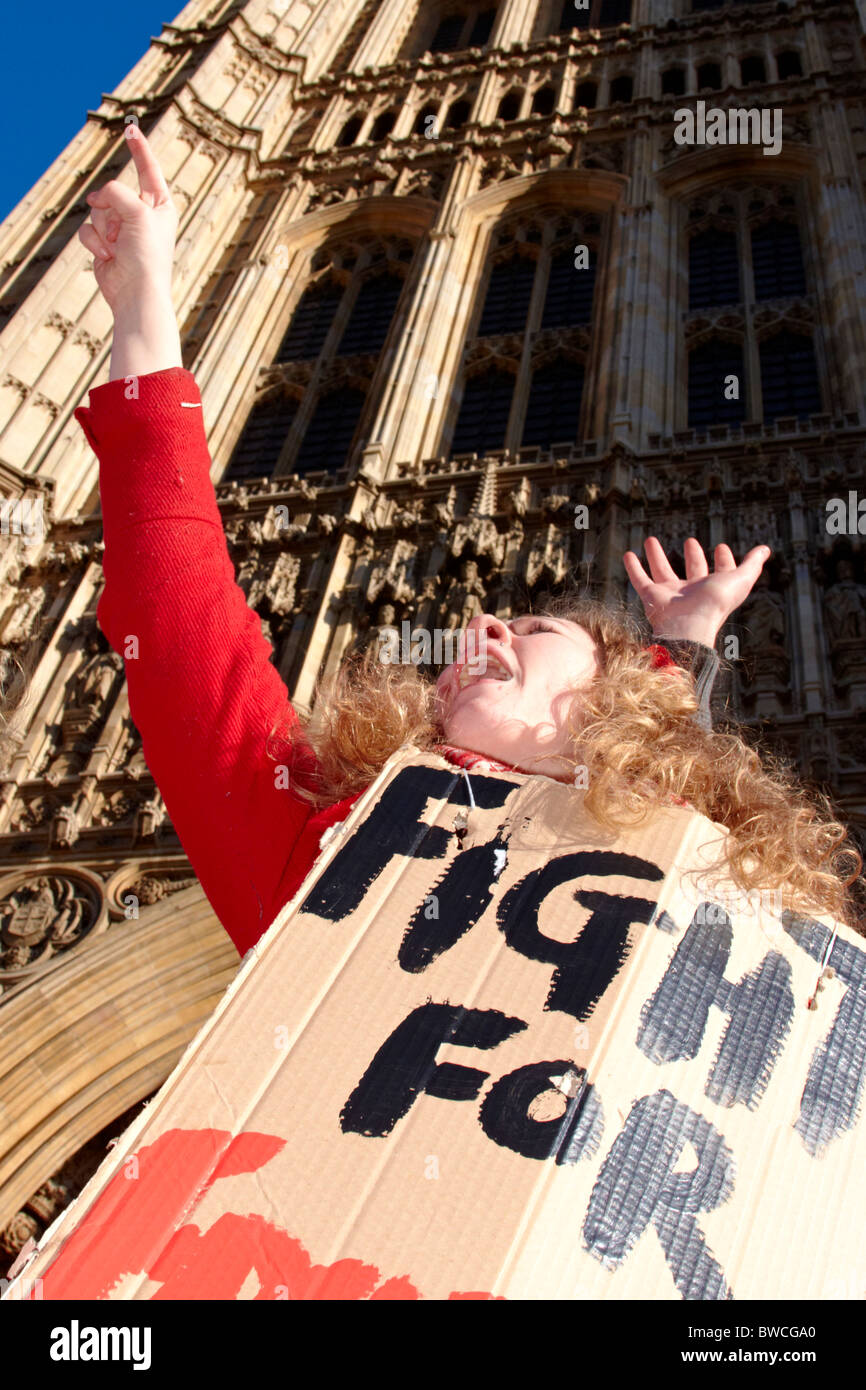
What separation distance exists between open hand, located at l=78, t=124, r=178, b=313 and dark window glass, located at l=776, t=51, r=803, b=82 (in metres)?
19.0

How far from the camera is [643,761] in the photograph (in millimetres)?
2482

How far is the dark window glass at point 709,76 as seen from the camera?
19.7m

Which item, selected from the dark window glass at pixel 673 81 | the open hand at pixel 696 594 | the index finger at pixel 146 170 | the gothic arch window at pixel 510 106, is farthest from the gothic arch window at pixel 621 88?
the index finger at pixel 146 170

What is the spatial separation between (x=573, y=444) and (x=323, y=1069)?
412 inches

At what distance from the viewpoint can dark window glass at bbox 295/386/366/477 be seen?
13695 mm

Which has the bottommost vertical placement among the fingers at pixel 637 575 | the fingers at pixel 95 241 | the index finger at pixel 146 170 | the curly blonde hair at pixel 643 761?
the curly blonde hair at pixel 643 761

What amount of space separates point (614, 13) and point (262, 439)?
15.2 meters

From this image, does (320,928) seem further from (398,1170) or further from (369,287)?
(369,287)

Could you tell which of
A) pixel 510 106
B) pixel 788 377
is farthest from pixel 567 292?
pixel 510 106

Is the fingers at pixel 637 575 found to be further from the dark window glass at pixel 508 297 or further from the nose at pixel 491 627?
the dark window glass at pixel 508 297

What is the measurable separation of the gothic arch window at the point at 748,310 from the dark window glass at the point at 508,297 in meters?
2.12

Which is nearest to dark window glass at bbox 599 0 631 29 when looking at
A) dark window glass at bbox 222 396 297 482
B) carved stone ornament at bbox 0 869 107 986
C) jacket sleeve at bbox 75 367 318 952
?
dark window glass at bbox 222 396 297 482

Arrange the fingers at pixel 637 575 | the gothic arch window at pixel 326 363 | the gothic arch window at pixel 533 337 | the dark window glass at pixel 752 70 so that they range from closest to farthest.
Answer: the fingers at pixel 637 575 → the gothic arch window at pixel 533 337 → the gothic arch window at pixel 326 363 → the dark window glass at pixel 752 70

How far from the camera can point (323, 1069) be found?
189cm
